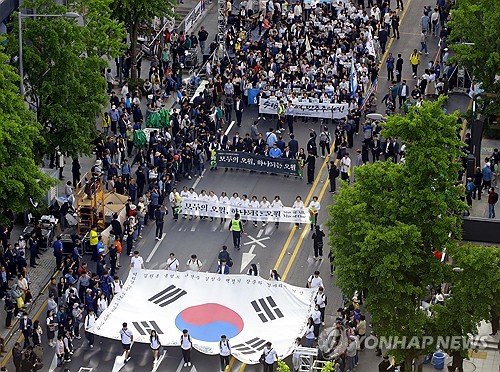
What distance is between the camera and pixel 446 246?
5284cm

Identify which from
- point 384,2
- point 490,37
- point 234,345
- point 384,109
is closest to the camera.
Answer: point 234,345

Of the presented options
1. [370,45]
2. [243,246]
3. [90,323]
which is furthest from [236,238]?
[370,45]

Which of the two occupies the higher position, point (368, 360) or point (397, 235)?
point (397, 235)

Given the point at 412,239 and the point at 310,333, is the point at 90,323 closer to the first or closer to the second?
the point at 310,333

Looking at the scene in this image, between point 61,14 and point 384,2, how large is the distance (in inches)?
1093

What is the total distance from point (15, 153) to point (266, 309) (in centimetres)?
1195

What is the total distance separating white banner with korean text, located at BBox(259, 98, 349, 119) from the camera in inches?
3007

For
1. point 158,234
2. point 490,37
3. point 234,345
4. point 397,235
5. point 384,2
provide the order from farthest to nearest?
point 384,2
point 490,37
point 158,234
point 234,345
point 397,235

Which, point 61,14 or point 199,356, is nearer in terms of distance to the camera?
point 199,356

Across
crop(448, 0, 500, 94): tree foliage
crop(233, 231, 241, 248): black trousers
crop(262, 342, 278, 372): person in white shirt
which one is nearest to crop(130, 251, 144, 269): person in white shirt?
crop(233, 231, 241, 248): black trousers

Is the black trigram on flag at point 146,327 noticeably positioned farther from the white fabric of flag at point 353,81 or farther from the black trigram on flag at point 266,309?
the white fabric of flag at point 353,81

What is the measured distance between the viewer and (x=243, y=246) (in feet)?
214

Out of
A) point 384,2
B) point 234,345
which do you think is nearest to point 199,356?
point 234,345

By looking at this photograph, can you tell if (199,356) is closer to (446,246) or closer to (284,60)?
(446,246)
